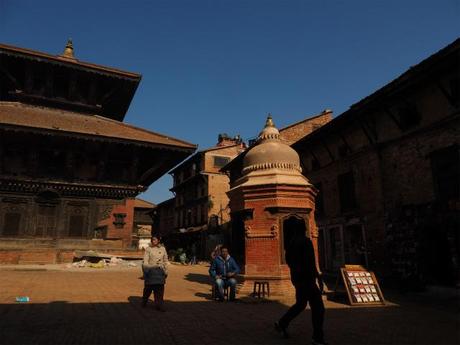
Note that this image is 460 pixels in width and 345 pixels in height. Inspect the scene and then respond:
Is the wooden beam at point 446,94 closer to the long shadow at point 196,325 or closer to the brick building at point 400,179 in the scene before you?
the brick building at point 400,179

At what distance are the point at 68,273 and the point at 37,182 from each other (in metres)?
6.29

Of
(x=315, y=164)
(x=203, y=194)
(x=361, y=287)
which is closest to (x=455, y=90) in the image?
(x=361, y=287)

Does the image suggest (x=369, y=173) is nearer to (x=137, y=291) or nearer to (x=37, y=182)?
(x=137, y=291)

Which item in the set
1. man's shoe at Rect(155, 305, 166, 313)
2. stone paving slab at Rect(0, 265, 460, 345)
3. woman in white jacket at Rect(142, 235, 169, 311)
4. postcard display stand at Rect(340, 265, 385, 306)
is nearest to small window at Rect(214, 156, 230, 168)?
stone paving slab at Rect(0, 265, 460, 345)

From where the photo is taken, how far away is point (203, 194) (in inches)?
1563

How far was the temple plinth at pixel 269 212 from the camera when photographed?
1020cm

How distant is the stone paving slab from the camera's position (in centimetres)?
526

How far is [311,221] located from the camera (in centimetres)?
1107

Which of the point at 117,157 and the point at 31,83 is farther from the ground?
the point at 31,83

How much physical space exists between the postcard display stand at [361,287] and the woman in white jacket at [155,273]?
479 centimetres

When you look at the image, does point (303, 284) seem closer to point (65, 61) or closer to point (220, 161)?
point (65, 61)

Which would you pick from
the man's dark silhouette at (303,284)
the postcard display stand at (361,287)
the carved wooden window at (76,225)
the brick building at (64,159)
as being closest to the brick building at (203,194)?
the brick building at (64,159)

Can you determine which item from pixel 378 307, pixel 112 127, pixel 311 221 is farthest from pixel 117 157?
pixel 378 307

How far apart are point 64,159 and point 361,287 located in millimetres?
16847
